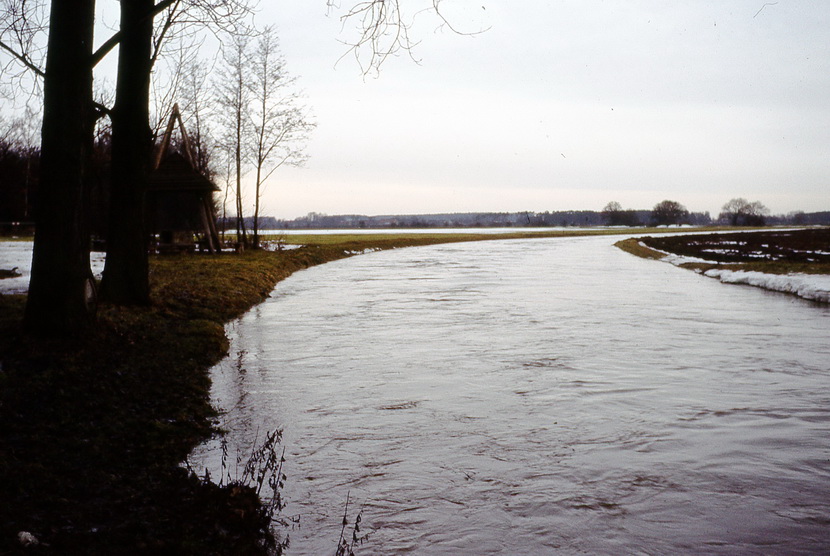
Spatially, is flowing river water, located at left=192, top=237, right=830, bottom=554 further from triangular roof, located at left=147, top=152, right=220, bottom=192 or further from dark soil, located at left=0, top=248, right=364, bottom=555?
triangular roof, located at left=147, top=152, right=220, bottom=192

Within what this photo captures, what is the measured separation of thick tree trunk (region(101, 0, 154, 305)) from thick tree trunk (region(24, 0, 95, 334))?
3.45m

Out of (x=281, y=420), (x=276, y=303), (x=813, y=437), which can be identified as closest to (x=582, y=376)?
(x=813, y=437)

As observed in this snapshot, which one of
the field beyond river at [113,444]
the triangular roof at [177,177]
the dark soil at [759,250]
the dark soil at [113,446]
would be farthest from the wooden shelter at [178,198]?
the dark soil at [759,250]

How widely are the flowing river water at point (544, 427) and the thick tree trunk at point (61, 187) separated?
2.18m

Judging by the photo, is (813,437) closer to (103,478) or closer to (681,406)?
(681,406)

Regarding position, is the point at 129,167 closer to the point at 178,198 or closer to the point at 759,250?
the point at 178,198

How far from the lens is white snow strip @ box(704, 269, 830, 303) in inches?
814

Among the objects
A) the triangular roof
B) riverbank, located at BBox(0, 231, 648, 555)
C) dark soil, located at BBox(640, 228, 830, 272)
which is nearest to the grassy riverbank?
riverbank, located at BBox(0, 231, 648, 555)

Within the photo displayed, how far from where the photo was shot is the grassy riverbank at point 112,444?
14.5ft

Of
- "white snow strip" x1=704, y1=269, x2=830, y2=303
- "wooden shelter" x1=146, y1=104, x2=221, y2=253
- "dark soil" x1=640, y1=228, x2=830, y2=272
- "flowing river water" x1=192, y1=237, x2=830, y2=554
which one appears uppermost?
"wooden shelter" x1=146, y1=104, x2=221, y2=253

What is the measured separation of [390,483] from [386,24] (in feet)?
17.1

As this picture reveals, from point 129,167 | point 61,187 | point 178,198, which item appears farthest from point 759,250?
point 61,187

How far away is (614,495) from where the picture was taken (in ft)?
17.8

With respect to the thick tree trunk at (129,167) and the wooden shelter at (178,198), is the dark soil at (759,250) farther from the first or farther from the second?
the wooden shelter at (178,198)
